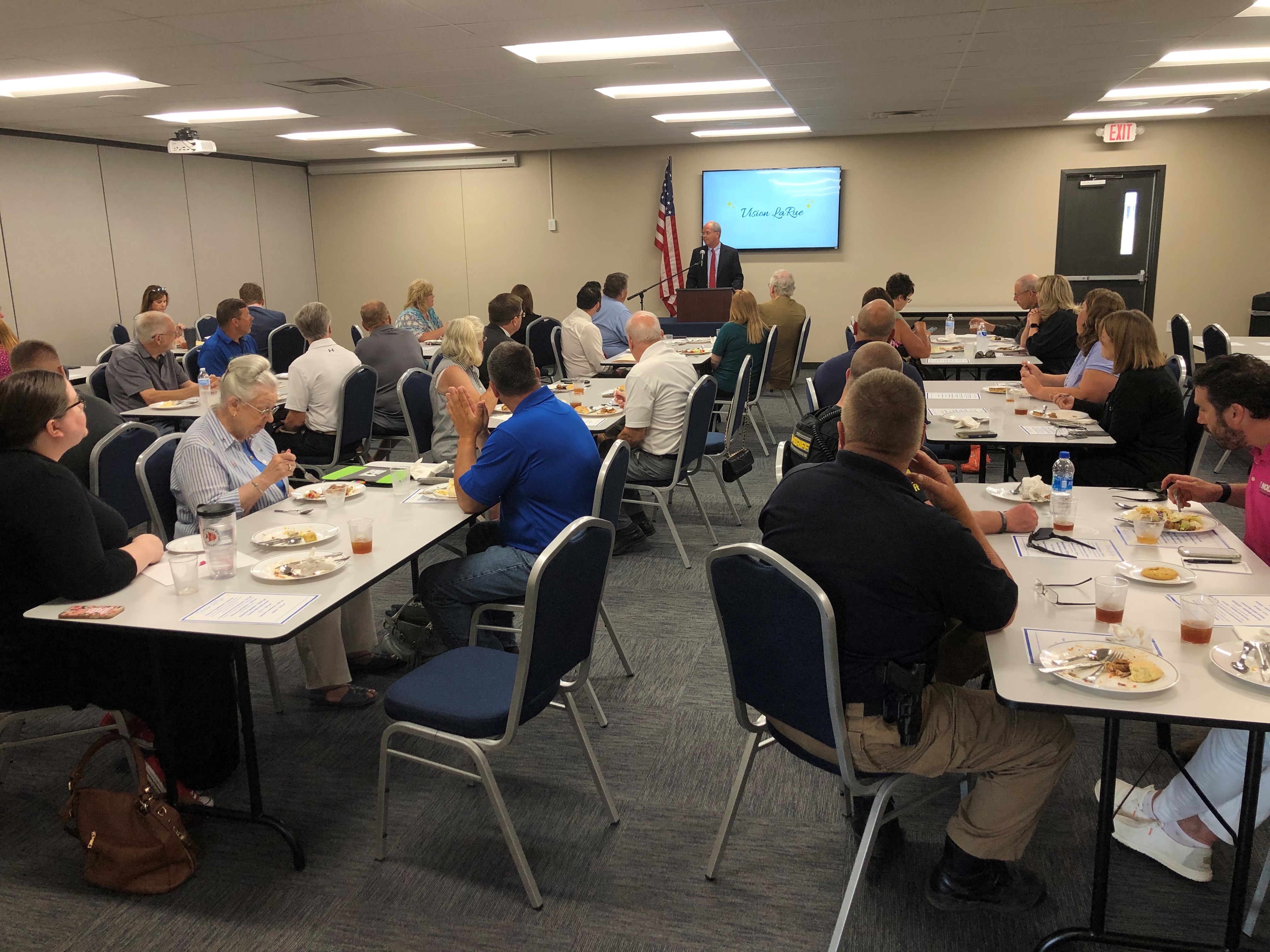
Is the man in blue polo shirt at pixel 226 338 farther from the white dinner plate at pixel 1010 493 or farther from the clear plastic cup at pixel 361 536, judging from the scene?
the white dinner plate at pixel 1010 493

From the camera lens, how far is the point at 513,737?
240 centimetres

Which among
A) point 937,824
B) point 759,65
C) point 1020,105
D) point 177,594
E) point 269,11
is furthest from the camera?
point 1020,105

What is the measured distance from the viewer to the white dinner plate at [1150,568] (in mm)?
2426

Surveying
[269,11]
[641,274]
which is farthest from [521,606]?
[641,274]

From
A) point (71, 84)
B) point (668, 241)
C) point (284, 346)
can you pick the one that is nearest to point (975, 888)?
point (284, 346)

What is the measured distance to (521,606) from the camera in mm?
3158

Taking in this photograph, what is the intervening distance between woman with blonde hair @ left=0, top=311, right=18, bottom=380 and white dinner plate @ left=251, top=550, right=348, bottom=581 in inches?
146

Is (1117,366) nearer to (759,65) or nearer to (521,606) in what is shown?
(521,606)

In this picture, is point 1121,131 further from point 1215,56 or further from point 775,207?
point 1215,56

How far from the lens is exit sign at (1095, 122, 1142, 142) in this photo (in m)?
10.6

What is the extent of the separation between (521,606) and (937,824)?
147 centimetres

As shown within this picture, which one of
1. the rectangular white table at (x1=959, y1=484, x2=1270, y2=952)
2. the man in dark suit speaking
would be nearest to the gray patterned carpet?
the rectangular white table at (x1=959, y1=484, x2=1270, y2=952)

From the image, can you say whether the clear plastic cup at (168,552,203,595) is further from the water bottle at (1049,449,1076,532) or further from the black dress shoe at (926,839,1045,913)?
the water bottle at (1049,449,1076,532)

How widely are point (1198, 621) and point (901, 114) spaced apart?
28.3 feet
